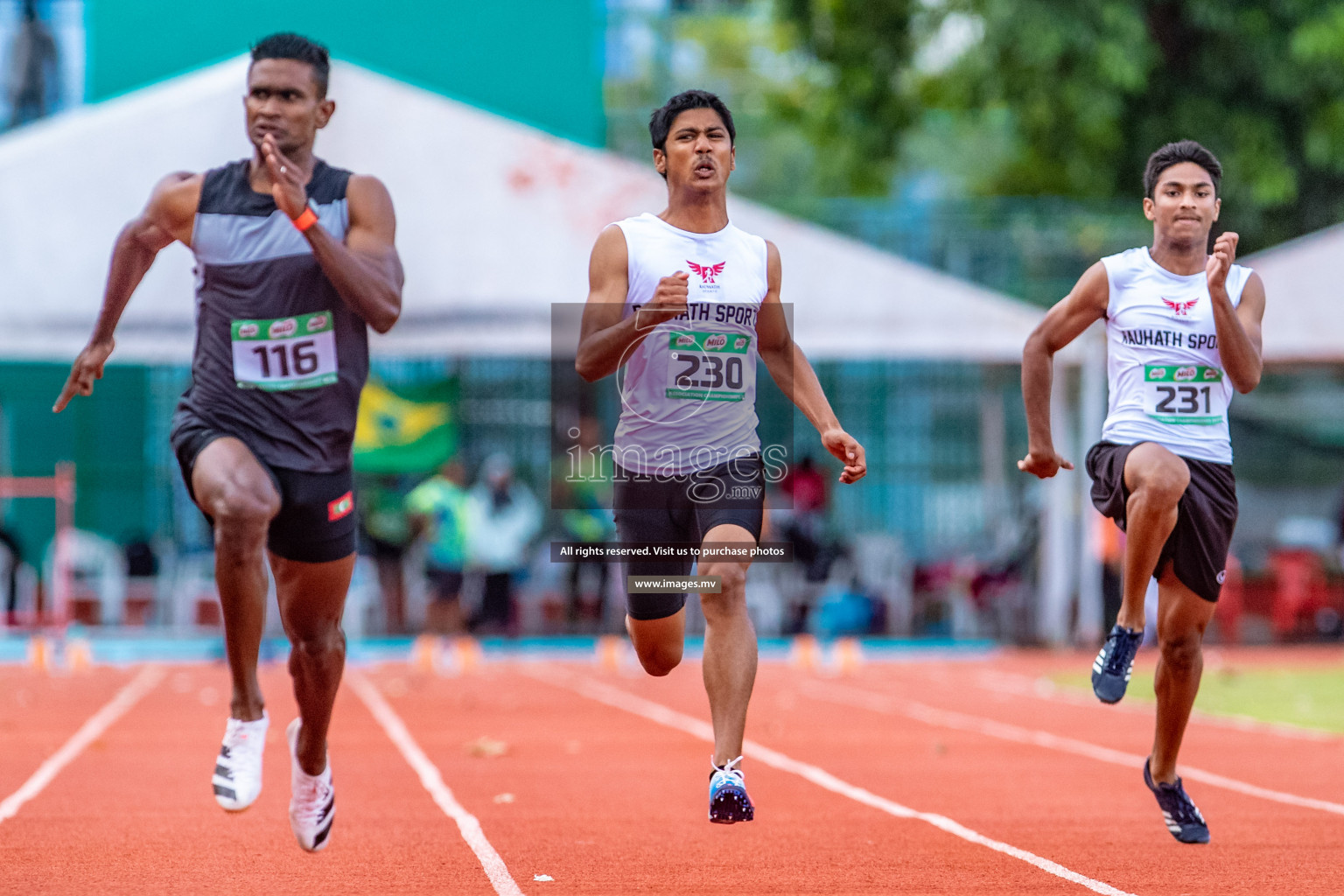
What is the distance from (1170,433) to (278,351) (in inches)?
124

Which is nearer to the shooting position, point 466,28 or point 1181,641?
point 1181,641

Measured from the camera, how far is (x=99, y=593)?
60.5 feet

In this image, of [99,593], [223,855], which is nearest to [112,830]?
[223,855]

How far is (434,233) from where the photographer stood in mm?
15594

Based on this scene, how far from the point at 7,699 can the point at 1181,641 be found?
939 cm

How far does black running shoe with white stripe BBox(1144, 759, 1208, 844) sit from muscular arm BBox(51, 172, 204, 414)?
384 cm

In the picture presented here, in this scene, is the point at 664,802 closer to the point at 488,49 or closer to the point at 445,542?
the point at 445,542

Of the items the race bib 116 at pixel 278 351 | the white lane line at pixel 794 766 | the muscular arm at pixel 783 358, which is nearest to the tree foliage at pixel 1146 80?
the white lane line at pixel 794 766

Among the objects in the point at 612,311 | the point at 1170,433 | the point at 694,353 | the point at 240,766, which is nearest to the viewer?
the point at 240,766

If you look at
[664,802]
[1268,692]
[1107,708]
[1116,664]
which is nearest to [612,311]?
[1116,664]

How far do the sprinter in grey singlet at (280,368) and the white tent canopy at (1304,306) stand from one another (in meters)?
14.0

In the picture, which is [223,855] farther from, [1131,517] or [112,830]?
[1131,517]

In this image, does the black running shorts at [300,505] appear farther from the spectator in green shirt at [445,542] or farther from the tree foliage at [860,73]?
the tree foliage at [860,73]

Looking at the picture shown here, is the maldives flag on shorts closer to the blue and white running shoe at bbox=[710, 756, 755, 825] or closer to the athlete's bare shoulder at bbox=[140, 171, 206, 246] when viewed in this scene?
the athlete's bare shoulder at bbox=[140, 171, 206, 246]
